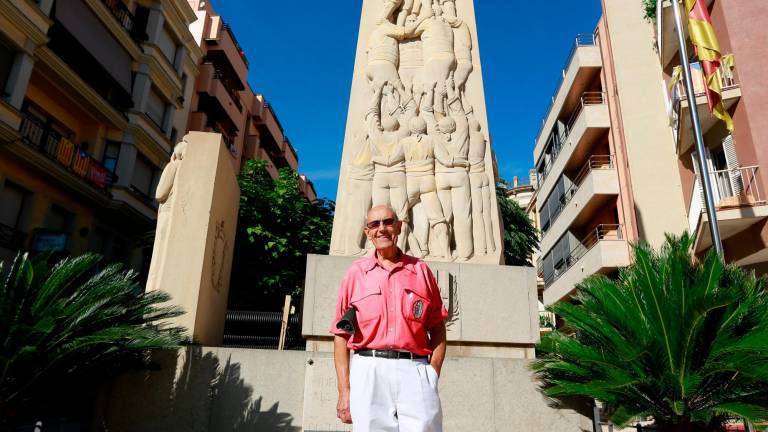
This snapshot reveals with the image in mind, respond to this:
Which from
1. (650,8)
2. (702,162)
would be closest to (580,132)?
(650,8)

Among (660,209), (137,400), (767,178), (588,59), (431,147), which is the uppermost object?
(588,59)

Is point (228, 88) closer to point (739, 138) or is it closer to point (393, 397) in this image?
point (739, 138)

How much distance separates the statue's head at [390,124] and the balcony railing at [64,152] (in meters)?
12.5

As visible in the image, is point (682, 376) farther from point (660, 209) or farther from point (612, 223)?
point (612, 223)

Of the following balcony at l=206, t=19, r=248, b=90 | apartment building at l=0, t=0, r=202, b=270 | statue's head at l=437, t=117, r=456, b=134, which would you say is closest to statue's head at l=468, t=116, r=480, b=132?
statue's head at l=437, t=117, r=456, b=134

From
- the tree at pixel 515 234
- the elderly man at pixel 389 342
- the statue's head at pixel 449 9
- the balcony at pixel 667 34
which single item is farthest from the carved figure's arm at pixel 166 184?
the tree at pixel 515 234

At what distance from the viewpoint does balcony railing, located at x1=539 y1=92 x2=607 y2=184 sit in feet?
69.9

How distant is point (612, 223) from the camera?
1986 centimetres

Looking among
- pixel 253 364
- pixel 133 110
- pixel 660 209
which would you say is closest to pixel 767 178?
pixel 660 209

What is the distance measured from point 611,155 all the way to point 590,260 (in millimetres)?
4004

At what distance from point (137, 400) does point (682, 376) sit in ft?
15.1

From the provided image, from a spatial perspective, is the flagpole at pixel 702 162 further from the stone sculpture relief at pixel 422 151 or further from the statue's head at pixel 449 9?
the statue's head at pixel 449 9

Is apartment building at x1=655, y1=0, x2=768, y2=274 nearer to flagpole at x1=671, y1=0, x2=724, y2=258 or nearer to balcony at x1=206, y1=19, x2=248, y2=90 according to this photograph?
flagpole at x1=671, y1=0, x2=724, y2=258

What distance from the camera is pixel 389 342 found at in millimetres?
2422
